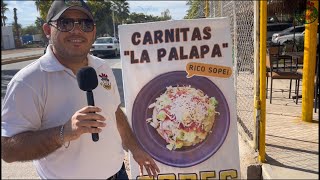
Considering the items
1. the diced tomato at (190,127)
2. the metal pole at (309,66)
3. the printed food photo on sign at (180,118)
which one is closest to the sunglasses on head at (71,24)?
the printed food photo on sign at (180,118)

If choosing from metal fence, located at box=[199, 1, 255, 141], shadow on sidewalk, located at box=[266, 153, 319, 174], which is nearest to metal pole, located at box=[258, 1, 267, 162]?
shadow on sidewalk, located at box=[266, 153, 319, 174]

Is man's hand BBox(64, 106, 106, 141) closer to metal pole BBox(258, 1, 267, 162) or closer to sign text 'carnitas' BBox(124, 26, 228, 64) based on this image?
sign text 'carnitas' BBox(124, 26, 228, 64)

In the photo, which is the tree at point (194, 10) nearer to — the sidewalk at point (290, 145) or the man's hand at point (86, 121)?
the sidewalk at point (290, 145)

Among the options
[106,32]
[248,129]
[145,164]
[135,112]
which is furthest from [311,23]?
[106,32]

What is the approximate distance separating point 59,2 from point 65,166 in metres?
0.93

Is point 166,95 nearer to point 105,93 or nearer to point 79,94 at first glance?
point 105,93

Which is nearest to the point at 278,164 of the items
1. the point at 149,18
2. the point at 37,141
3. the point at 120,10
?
the point at 37,141

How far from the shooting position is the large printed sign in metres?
3.55

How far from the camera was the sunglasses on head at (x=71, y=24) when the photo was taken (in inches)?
85.4

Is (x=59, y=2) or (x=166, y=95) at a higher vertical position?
(x=59, y=2)

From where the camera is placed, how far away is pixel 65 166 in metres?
2.09

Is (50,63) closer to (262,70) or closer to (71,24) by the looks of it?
(71,24)

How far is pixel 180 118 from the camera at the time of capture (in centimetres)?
359

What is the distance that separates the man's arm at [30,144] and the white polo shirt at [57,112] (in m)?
0.04
